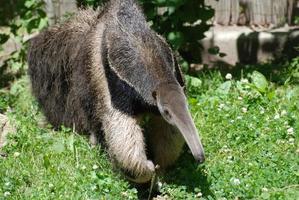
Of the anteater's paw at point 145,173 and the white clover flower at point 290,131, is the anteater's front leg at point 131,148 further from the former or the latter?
the white clover flower at point 290,131

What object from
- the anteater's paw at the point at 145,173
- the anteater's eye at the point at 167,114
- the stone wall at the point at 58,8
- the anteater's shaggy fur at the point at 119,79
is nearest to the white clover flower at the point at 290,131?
the anteater's shaggy fur at the point at 119,79

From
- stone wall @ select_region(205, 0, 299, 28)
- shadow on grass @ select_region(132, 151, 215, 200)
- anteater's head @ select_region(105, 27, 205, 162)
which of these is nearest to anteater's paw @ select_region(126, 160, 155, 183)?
shadow on grass @ select_region(132, 151, 215, 200)

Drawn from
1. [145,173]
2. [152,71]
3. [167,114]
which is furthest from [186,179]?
[152,71]

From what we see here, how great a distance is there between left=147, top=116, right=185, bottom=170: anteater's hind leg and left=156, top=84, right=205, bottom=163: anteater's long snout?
2.07ft

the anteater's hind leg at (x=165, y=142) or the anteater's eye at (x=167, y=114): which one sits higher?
the anteater's eye at (x=167, y=114)

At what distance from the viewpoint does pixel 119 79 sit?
5.70 metres

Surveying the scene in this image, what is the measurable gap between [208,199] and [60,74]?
8.32ft

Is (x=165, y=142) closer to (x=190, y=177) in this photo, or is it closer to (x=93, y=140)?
(x=190, y=177)

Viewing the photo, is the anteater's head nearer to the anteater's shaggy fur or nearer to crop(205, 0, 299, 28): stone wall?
the anteater's shaggy fur

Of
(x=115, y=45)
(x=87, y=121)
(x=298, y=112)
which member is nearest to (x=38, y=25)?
(x=87, y=121)

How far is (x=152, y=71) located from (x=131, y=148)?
0.68 m

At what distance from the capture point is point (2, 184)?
5480 mm

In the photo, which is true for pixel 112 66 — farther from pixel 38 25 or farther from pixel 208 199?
pixel 38 25

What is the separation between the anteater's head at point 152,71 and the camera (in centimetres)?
491
